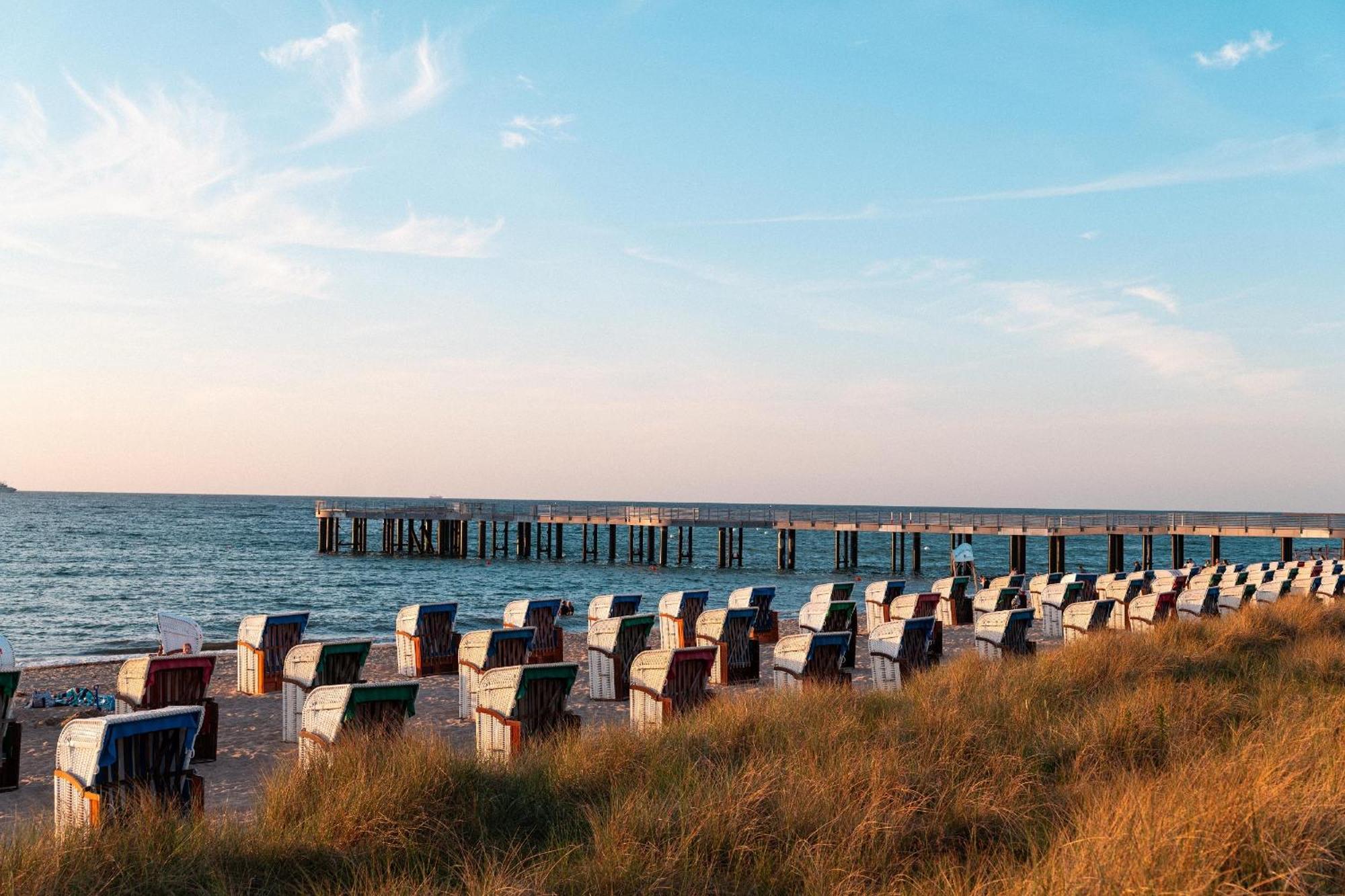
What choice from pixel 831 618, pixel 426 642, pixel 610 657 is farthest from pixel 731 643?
pixel 426 642

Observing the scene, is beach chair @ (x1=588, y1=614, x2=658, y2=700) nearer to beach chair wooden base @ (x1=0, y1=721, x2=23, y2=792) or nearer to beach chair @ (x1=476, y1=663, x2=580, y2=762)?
beach chair @ (x1=476, y1=663, x2=580, y2=762)

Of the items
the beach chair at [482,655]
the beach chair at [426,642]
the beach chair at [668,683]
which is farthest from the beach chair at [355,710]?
the beach chair at [426,642]

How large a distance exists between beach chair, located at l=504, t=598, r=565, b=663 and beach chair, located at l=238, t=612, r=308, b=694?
9.08ft

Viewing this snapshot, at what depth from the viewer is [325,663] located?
9.94 meters

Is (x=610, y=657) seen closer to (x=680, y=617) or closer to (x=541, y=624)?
(x=541, y=624)

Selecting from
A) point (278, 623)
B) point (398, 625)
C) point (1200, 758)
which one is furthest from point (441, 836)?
point (398, 625)

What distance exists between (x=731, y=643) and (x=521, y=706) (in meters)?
5.40

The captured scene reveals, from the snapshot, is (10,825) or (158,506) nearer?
(10,825)

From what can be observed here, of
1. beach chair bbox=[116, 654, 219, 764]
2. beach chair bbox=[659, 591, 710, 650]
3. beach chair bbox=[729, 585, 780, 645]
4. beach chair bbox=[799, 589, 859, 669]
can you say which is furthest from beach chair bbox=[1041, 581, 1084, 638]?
beach chair bbox=[116, 654, 219, 764]

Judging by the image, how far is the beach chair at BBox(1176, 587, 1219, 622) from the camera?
1661 cm

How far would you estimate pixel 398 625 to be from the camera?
1430 cm

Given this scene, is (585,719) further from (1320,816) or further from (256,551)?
(256,551)

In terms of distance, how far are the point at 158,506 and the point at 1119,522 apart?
14494 cm

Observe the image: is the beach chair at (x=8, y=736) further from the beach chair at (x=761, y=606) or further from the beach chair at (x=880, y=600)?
the beach chair at (x=880, y=600)
